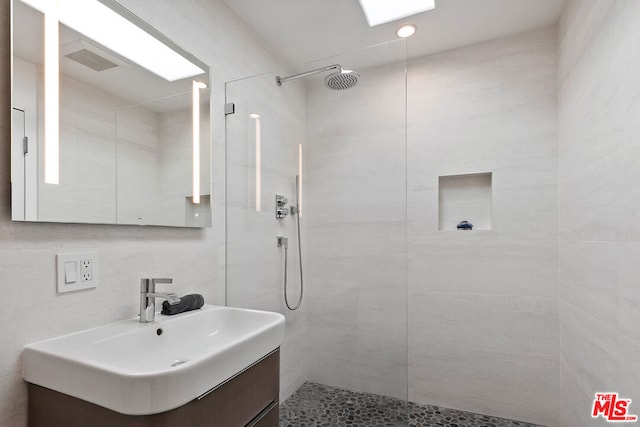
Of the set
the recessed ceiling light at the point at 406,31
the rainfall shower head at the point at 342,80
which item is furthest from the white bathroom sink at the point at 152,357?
the recessed ceiling light at the point at 406,31

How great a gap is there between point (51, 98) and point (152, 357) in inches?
35.6

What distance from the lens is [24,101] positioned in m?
0.96

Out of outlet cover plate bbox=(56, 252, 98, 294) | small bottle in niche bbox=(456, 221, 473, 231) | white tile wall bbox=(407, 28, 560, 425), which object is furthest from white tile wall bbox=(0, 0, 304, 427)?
small bottle in niche bbox=(456, 221, 473, 231)

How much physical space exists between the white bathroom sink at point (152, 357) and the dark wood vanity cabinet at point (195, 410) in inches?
1.2

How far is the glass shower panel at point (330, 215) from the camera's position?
1.71m

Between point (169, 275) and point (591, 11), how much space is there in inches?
91.3

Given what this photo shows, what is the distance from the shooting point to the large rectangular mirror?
97 centimetres

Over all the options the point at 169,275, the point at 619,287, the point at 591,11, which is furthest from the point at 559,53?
the point at 169,275

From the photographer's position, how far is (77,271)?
3.46 feet

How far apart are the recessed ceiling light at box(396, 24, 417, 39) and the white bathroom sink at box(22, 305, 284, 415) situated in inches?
74.4

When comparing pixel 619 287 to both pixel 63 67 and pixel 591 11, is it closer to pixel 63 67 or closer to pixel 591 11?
pixel 591 11

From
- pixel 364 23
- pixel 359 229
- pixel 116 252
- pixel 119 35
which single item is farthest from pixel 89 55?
pixel 364 23

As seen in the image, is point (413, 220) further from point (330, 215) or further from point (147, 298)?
point (147, 298)

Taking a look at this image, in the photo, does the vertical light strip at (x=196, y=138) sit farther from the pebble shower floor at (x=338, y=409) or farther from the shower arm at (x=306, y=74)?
the pebble shower floor at (x=338, y=409)
